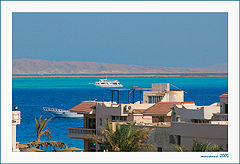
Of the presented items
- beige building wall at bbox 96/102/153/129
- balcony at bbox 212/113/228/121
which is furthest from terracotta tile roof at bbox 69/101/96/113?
balcony at bbox 212/113/228/121

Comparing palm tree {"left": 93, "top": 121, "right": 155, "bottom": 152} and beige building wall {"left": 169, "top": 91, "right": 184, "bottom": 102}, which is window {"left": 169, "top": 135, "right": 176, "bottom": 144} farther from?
beige building wall {"left": 169, "top": 91, "right": 184, "bottom": 102}

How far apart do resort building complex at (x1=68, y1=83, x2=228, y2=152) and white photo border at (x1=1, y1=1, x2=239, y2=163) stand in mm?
4778

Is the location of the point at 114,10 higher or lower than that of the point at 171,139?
higher

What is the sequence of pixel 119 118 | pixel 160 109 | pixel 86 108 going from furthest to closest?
1. pixel 86 108
2. pixel 119 118
3. pixel 160 109

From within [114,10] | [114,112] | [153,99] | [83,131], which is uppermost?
[114,10]

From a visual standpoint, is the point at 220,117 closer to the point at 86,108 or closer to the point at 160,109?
the point at 160,109

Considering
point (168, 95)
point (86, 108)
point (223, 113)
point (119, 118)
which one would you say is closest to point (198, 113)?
point (223, 113)

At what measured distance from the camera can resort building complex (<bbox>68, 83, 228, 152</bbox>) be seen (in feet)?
83.8

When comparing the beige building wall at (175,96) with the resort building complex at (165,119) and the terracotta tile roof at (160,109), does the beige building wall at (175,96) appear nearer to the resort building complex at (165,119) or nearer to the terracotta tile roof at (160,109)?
the resort building complex at (165,119)

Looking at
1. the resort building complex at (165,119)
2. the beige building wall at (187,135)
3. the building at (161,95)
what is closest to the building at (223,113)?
the resort building complex at (165,119)

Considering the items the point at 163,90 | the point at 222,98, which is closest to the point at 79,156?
the point at 222,98

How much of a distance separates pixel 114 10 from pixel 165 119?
14.6 metres

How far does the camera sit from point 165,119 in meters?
33.6

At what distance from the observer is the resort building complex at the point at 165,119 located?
2555 cm
